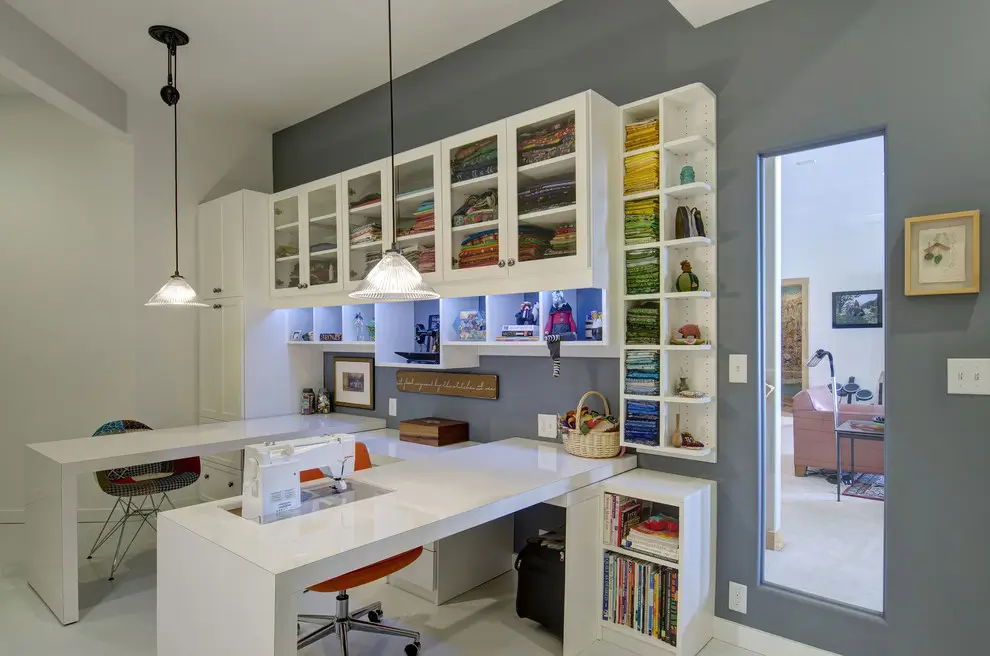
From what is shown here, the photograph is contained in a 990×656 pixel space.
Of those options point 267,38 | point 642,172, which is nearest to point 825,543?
point 642,172

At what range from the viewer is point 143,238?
4.12 meters

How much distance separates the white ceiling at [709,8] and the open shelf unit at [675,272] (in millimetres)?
314

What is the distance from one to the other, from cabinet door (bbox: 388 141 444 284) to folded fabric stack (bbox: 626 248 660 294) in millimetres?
974

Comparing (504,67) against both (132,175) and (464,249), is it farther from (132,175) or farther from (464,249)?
(132,175)

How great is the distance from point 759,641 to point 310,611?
1.99 metres

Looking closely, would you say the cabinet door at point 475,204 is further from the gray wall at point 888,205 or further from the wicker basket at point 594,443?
the wicker basket at point 594,443

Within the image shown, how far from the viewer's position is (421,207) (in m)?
3.11

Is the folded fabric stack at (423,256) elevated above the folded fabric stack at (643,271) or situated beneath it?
elevated above

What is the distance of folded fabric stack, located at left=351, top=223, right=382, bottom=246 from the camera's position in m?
3.37

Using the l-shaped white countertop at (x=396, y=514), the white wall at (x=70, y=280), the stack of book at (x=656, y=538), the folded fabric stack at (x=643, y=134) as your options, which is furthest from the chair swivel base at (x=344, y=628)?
the white wall at (x=70, y=280)

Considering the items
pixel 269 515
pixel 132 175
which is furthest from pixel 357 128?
pixel 269 515

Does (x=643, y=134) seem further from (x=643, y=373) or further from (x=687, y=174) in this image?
(x=643, y=373)

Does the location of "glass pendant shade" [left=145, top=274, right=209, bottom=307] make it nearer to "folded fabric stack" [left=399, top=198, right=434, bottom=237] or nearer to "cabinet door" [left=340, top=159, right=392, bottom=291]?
"cabinet door" [left=340, top=159, right=392, bottom=291]

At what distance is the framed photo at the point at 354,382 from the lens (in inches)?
155
